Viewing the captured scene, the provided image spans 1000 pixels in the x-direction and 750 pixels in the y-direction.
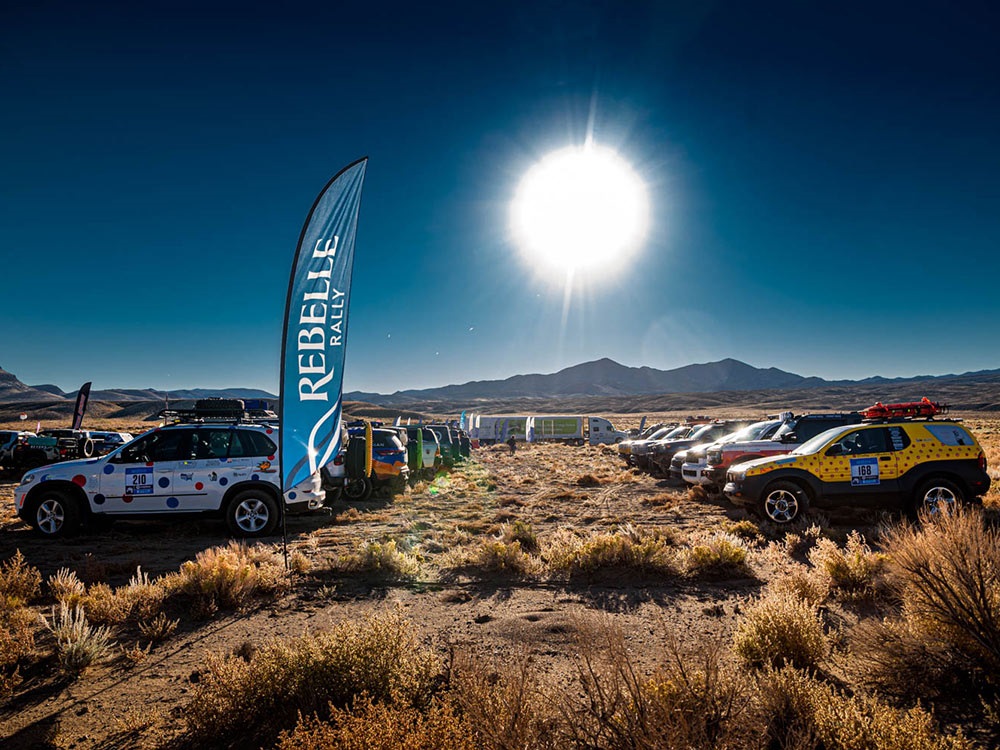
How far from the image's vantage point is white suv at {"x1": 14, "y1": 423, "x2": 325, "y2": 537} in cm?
848

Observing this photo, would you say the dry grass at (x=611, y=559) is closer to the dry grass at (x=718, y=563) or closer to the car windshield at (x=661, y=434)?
the dry grass at (x=718, y=563)

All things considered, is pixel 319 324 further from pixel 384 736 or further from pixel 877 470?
pixel 877 470

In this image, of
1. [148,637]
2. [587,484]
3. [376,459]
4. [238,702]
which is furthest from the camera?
[587,484]

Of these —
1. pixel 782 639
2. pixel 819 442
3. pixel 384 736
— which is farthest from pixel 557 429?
pixel 384 736

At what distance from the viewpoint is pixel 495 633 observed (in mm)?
4863

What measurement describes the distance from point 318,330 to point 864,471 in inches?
359

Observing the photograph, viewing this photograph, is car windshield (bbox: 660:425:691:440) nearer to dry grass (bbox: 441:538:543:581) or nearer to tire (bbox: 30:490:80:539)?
dry grass (bbox: 441:538:543:581)

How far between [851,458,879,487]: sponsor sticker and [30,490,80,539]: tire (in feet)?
42.0

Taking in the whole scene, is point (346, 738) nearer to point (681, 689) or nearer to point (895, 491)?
point (681, 689)

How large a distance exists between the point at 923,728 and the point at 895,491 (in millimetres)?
8224

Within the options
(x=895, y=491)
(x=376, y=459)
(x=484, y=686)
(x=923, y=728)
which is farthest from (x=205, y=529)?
(x=895, y=491)

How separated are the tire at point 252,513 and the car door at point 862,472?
9326 mm

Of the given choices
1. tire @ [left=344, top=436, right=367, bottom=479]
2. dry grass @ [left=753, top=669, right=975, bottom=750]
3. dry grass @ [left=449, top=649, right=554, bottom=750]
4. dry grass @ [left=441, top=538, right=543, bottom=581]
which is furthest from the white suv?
dry grass @ [left=753, top=669, right=975, bottom=750]

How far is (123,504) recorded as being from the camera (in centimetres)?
855
